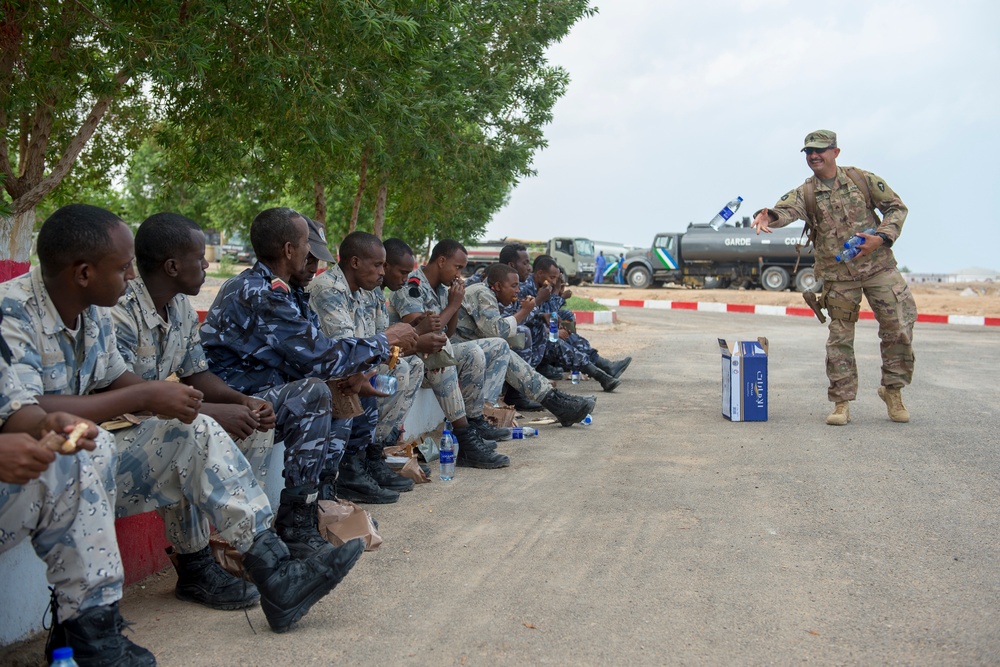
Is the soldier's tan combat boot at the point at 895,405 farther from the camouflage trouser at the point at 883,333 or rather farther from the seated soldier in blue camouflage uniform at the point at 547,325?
the seated soldier in blue camouflage uniform at the point at 547,325

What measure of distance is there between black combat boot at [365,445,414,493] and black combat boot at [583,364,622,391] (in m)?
4.60

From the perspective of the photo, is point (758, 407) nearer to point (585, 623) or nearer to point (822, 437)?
point (822, 437)

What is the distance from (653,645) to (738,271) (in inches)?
Answer: 1354

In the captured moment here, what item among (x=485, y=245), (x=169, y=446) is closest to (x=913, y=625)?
(x=169, y=446)

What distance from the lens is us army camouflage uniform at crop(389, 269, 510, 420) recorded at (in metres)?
6.56

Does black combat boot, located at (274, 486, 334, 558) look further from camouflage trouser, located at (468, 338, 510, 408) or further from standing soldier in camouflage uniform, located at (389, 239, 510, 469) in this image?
camouflage trouser, located at (468, 338, 510, 408)

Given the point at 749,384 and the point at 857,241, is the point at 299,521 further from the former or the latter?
the point at 857,241

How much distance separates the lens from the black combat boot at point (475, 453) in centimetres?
638

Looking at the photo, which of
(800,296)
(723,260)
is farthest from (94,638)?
(723,260)

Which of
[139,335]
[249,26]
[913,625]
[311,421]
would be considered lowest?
[913,625]

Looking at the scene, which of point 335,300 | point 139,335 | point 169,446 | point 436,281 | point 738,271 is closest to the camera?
point 169,446

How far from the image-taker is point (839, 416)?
7867 mm

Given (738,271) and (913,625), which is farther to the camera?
(738,271)

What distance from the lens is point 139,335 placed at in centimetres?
394
